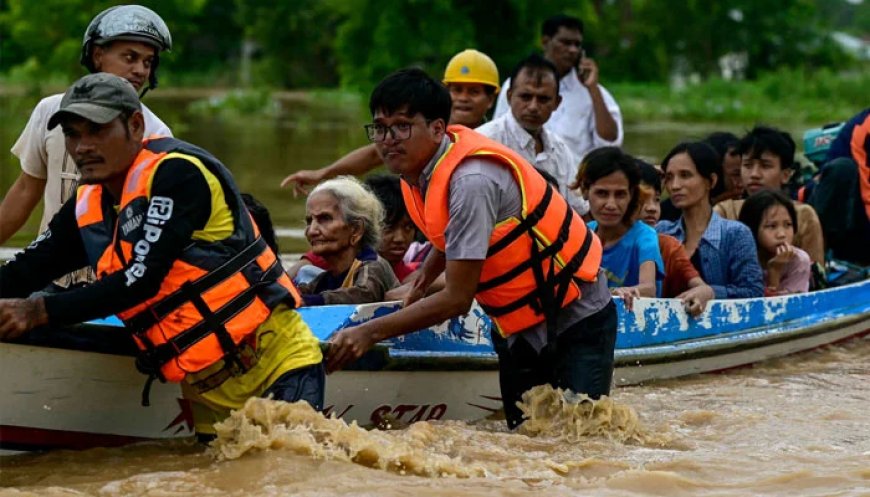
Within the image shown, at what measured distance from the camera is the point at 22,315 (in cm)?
425

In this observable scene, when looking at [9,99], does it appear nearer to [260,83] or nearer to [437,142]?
[260,83]

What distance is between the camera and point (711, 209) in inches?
299

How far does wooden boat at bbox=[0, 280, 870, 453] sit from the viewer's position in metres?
4.77

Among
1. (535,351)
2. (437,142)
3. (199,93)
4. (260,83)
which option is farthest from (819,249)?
(260,83)

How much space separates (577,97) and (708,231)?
2.08 m

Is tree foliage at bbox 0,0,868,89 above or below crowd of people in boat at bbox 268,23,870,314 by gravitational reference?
above

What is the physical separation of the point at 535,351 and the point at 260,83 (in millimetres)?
55753

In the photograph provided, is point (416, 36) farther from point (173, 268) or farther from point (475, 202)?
point (173, 268)

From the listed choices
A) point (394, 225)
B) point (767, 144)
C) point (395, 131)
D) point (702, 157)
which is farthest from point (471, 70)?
point (395, 131)

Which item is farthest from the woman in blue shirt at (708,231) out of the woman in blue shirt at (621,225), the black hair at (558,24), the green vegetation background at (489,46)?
the green vegetation background at (489,46)

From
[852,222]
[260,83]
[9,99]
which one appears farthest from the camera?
[260,83]

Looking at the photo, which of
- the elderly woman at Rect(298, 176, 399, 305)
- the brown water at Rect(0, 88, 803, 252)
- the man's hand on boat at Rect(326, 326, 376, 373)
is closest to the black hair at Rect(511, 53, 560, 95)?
the elderly woman at Rect(298, 176, 399, 305)

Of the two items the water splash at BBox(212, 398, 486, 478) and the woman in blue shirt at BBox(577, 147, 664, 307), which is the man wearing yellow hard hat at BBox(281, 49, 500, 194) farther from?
the water splash at BBox(212, 398, 486, 478)

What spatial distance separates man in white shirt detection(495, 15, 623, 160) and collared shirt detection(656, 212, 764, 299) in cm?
174
